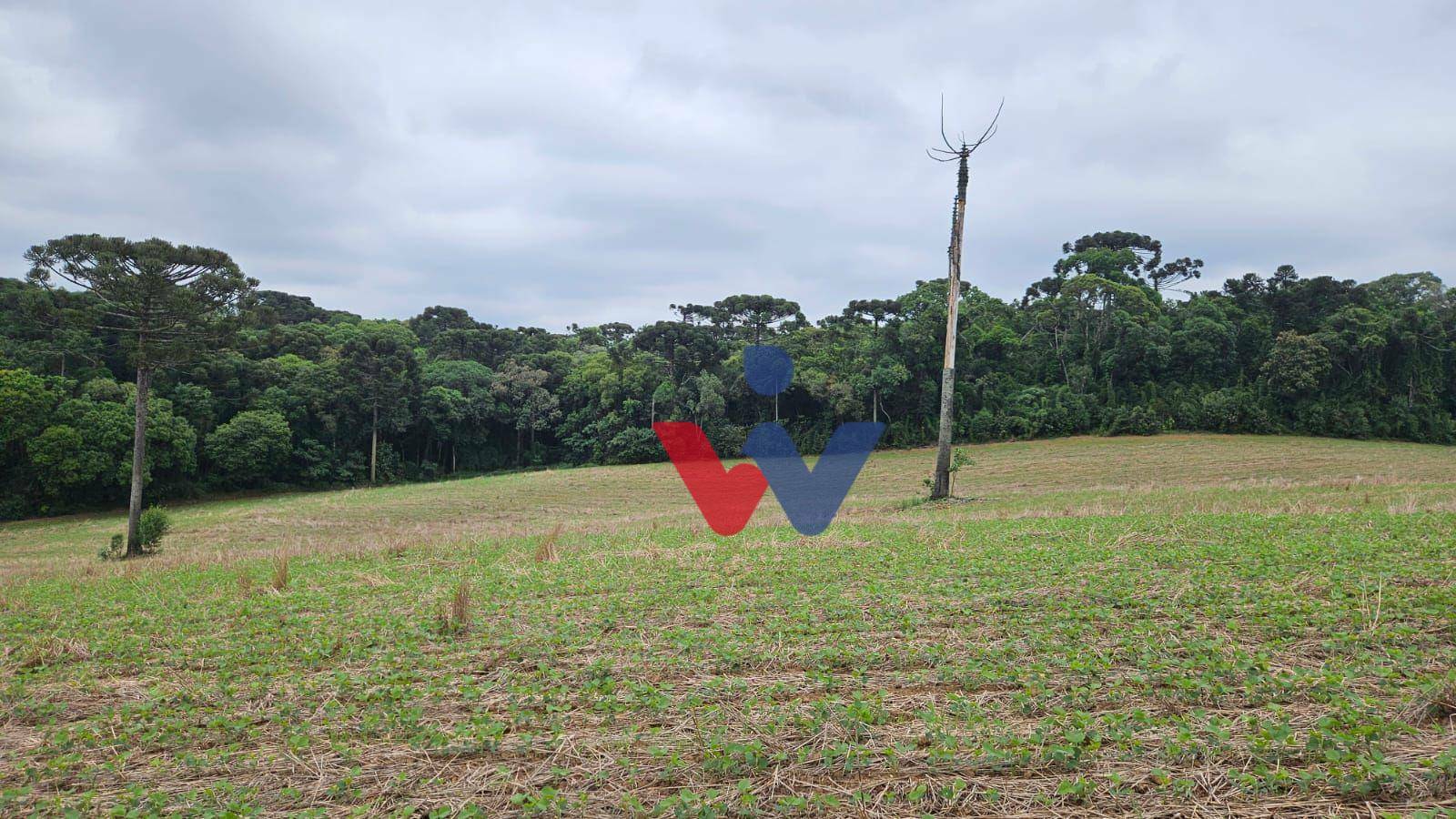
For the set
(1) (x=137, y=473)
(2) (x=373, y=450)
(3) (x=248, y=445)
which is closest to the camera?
(1) (x=137, y=473)

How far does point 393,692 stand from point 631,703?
1.88 meters

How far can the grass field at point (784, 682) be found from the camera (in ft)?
11.5

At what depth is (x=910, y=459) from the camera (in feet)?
167

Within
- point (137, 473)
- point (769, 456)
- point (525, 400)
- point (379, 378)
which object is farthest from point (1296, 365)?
point (379, 378)

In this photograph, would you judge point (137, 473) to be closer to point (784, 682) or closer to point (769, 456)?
point (784, 682)

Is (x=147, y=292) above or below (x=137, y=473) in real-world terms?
above

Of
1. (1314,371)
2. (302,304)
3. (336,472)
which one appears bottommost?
(336,472)

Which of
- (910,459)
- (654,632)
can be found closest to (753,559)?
(654,632)

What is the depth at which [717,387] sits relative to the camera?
60.1m

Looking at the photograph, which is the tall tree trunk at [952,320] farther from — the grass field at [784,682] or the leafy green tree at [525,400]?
the leafy green tree at [525,400]

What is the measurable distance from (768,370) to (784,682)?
184ft

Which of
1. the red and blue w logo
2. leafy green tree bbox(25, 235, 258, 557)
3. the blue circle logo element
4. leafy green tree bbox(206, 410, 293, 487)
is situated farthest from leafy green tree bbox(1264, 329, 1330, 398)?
leafy green tree bbox(206, 410, 293, 487)

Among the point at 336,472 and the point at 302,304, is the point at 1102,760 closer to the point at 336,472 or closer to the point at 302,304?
the point at 336,472

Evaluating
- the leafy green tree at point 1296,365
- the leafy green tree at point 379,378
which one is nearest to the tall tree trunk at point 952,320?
the leafy green tree at point 1296,365
